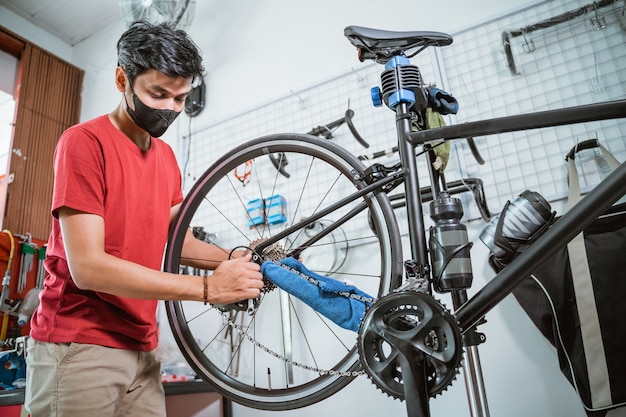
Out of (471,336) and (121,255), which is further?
(121,255)

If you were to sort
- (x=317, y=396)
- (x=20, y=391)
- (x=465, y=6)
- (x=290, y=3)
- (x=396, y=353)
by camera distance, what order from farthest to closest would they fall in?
(x=290, y=3) < (x=465, y=6) < (x=20, y=391) < (x=317, y=396) < (x=396, y=353)

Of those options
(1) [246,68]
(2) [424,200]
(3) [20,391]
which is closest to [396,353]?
(2) [424,200]

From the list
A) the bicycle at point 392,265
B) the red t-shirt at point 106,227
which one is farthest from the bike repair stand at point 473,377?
the red t-shirt at point 106,227

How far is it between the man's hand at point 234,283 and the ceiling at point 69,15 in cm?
225

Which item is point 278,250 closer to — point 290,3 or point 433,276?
point 433,276

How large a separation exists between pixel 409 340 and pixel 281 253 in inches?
17.9

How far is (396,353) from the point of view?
0.79m

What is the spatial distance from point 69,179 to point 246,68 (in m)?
1.58

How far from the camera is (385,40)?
1.03 m

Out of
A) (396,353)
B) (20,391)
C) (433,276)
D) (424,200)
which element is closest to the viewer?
(396,353)

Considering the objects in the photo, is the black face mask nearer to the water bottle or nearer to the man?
the man

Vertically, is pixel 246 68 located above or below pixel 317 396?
above

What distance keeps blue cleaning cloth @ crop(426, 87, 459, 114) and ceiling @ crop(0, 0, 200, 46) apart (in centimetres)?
212

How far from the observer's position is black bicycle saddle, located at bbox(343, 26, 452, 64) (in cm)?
102
